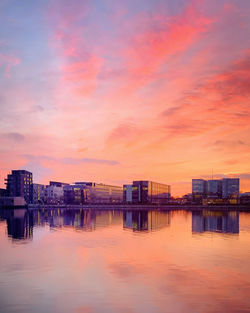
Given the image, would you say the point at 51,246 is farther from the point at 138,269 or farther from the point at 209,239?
the point at 209,239

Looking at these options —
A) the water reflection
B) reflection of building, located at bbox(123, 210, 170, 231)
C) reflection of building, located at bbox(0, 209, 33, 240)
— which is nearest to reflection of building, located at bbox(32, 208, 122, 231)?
the water reflection

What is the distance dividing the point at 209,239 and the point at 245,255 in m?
13.3

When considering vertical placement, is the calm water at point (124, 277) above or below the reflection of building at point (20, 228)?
above

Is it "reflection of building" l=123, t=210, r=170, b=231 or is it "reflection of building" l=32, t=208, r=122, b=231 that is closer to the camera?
"reflection of building" l=123, t=210, r=170, b=231

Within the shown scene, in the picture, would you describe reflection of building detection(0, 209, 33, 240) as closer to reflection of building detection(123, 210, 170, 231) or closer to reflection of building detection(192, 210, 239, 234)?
reflection of building detection(123, 210, 170, 231)

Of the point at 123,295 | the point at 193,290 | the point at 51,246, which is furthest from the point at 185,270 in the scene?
the point at 51,246

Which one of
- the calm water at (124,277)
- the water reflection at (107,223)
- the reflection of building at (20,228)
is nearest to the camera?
the calm water at (124,277)

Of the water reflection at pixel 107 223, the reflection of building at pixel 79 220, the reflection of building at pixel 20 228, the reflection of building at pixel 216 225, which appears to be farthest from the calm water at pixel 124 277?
the reflection of building at pixel 79 220

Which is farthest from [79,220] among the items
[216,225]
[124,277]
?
[124,277]

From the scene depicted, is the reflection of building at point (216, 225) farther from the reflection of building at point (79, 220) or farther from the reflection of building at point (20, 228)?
the reflection of building at point (20, 228)

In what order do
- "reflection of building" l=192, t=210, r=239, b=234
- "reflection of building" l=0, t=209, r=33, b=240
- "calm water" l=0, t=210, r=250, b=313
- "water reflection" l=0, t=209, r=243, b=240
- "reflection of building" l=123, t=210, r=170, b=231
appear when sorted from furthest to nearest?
"reflection of building" l=123, t=210, r=170, b=231 < "reflection of building" l=192, t=210, r=239, b=234 < "water reflection" l=0, t=209, r=243, b=240 < "reflection of building" l=0, t=209, r=33, b=240 < "calm water" l=0, t=210, r=250, b=313

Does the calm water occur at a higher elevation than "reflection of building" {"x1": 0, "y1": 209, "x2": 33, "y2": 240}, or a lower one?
higher

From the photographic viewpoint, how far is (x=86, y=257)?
122 feet

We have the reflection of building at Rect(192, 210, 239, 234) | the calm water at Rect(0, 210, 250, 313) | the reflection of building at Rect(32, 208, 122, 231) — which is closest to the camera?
the calm water at Rect(0, 210, 250, 313)
